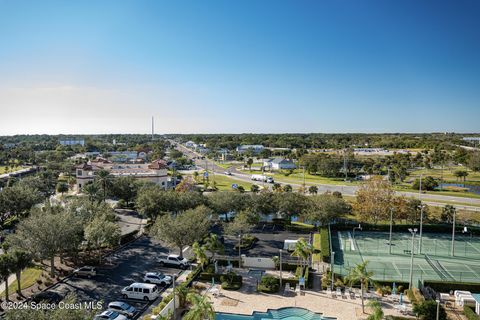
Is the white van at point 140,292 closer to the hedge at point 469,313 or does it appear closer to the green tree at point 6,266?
the green tree at point 6,266

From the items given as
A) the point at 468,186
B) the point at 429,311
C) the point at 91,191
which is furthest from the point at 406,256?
the point at 468,186

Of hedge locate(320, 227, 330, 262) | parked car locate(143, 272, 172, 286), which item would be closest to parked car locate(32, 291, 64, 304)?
parked car locate(143, 272, 172, 286)

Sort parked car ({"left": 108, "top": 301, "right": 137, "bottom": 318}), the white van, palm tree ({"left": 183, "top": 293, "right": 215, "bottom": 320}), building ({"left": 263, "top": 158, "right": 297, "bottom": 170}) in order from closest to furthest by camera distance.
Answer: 1. palm tree ({"left": 183, "top": 293, "right": 215, "bottom": 320})
2. parked car ({"left": 108, "top": 301, "right": 137, "bottom": 318})
3. the white van
4. building ({"left": 263, "top": 158, "right": 297, "bottom": 170})

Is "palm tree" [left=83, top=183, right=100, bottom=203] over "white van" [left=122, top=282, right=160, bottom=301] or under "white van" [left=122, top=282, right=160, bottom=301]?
over

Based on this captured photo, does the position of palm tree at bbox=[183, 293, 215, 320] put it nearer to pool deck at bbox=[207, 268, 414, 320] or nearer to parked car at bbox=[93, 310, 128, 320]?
pool deck at bbox=[207, 268, 414, 320]

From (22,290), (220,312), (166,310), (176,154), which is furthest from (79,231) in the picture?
(176,154)

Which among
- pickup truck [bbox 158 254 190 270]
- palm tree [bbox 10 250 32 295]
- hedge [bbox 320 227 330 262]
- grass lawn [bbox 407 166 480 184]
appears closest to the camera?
palm tree [bbox 10 250 32 295]

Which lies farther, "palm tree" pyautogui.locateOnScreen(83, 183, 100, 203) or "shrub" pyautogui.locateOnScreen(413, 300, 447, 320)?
"palm tree" pyautogui.locateOnScreen(83, 183, 100, 203)

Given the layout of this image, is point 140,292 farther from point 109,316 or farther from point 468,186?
point 468,186
